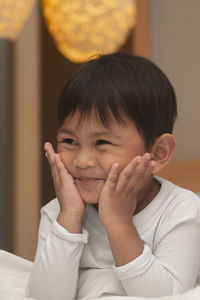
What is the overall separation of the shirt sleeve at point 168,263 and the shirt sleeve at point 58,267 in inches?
4.4

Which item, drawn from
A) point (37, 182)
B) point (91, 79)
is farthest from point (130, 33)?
point (91, 79)

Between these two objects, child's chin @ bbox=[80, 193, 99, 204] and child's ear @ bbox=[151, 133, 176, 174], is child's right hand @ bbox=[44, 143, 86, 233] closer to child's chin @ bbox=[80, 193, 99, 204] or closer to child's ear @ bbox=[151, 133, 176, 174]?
child's chin @ bbox=[80, 193, 99, 204]

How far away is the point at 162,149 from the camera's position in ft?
3.33

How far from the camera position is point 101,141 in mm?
928

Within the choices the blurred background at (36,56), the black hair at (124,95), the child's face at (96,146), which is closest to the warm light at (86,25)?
the blurred background at (36,56)

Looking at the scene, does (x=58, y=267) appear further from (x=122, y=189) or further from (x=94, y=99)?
(x=94, y=99)

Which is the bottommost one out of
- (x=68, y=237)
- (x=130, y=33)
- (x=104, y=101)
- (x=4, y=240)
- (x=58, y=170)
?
(x=4, y=240)

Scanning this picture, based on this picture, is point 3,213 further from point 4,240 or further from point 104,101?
point 104,101

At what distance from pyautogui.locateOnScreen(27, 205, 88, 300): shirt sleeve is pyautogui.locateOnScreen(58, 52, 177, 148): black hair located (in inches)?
9.0

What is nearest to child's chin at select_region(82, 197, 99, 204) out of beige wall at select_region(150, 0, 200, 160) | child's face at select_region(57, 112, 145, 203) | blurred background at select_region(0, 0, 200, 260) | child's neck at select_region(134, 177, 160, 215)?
child's face at select_region(57, 112, 145, 203)

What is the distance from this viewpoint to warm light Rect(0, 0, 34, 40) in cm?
296

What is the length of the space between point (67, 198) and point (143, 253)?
0.20 metres

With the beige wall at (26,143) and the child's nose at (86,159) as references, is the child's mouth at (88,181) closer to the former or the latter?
the child's nose at (86,159)

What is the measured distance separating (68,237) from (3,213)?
78.6 inches
